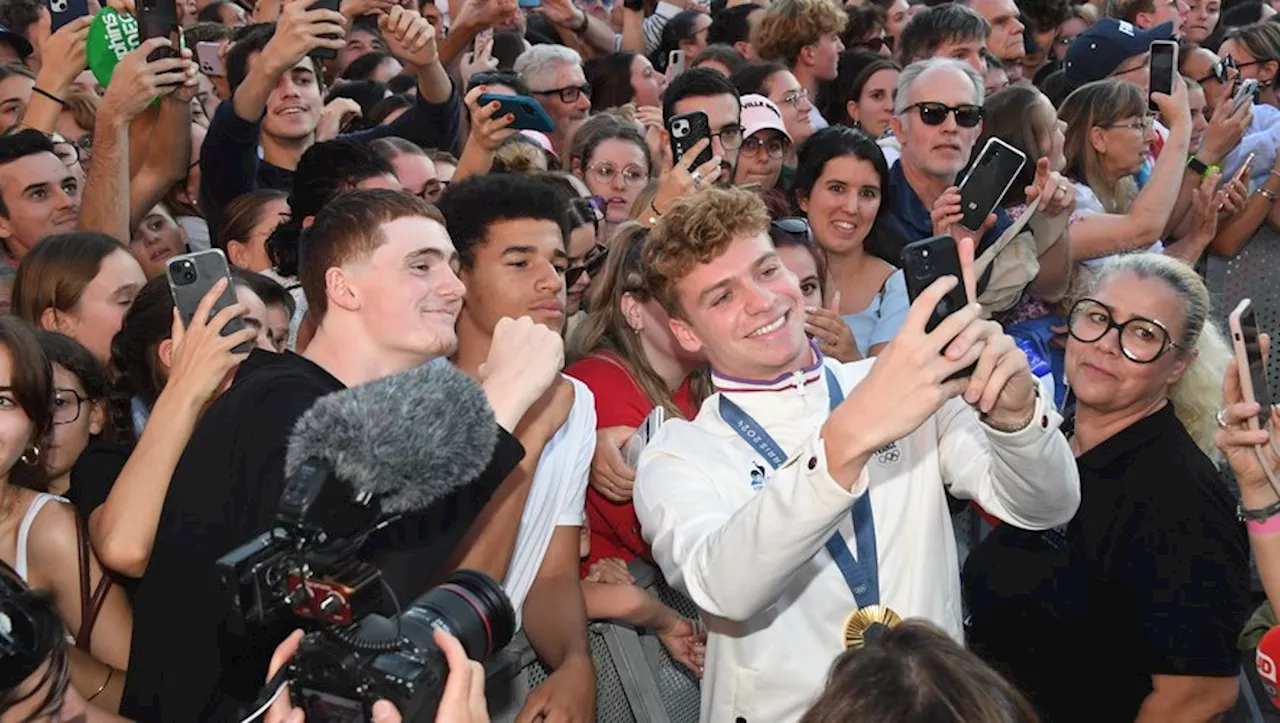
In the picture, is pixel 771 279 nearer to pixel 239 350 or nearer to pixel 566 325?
pixel 239 350

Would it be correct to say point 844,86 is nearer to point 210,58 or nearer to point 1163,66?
point 1163,66

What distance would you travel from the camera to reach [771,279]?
3.46 m

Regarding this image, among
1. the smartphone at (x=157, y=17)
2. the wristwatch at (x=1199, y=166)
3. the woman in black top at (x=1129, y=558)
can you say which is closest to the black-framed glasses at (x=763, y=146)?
the wristwatch at (x=1199, y=166)

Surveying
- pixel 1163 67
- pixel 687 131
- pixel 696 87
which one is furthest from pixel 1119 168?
pixel 687 131

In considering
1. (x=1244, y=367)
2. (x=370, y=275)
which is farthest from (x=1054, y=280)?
(x=370, y=275)

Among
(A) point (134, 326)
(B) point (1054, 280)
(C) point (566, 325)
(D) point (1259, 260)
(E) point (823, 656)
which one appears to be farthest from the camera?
(D) point (1259, 260)

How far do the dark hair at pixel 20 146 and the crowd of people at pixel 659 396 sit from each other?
0.01 meters

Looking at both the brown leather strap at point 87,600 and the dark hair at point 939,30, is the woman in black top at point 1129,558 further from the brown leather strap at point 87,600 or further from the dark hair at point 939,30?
the dark hair at point 939,30

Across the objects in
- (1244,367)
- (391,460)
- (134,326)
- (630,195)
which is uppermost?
(391,460)

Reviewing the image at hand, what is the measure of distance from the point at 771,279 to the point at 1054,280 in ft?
8.36

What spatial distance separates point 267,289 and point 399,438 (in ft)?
7.60

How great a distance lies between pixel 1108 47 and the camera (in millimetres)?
8039

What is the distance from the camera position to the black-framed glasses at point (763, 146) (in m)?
6.64

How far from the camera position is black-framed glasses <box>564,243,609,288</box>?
493 cm
